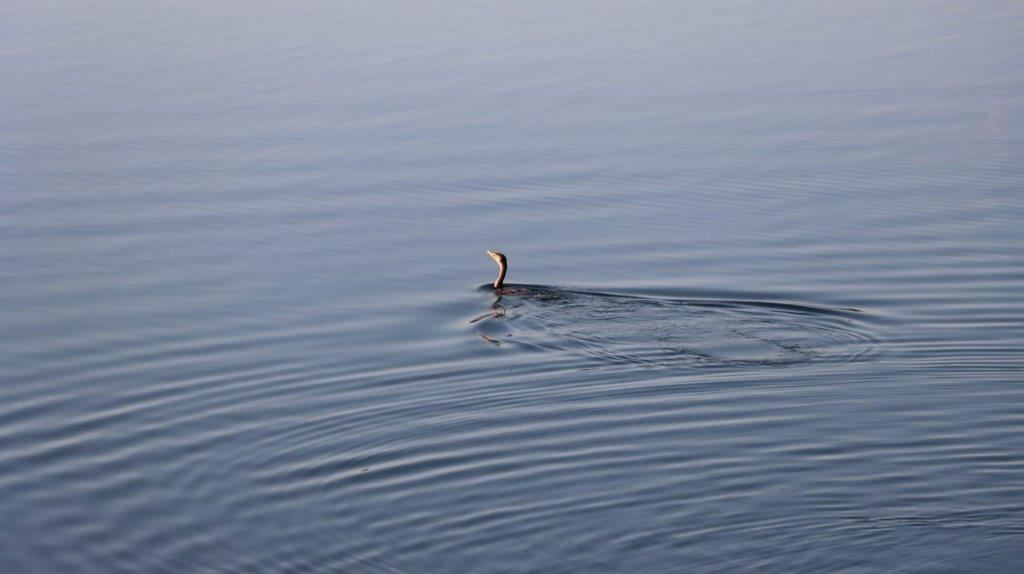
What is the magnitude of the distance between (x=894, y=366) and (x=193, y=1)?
27.5 m

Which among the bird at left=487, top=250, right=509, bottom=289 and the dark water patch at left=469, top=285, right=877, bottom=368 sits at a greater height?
the bird at left=487, top=250, right=509, bottom=289

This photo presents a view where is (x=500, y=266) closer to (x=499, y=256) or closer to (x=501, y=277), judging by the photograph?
(x=499, y=256)

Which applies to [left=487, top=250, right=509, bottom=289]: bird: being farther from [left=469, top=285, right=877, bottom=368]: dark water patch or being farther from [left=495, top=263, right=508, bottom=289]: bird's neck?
[left=469, top=285, right=877, bottom=368]: dark water patch

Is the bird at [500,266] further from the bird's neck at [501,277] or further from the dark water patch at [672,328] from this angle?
the dark water patch at [672,328]

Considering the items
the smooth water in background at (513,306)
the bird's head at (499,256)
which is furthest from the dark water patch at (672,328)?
the bird's head at (499,256)

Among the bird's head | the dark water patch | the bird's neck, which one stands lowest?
the dark water patch

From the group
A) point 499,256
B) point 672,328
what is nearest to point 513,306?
A: point 499,256

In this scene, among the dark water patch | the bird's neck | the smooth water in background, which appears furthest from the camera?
the bird's neck

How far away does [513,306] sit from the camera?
1794 centimetres

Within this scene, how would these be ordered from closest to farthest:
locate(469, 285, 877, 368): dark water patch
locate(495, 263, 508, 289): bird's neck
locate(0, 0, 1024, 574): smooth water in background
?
locate(0, 0, 1024, 574): smooth water in background → locate(469, 285, 877, 368): dark water patch → locate(495, 263, 508, 289): bird's neck

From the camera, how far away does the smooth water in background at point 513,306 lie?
1221cm

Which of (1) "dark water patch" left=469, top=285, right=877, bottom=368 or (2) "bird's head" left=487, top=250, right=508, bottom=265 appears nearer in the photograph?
(1) "dark water patch" left=469, top=285, right=877, bottom=368

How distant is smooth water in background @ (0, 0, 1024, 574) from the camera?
40.1ft

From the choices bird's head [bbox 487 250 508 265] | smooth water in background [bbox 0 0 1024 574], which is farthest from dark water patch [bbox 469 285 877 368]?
bird's head [bbox 487 250 508 265]
